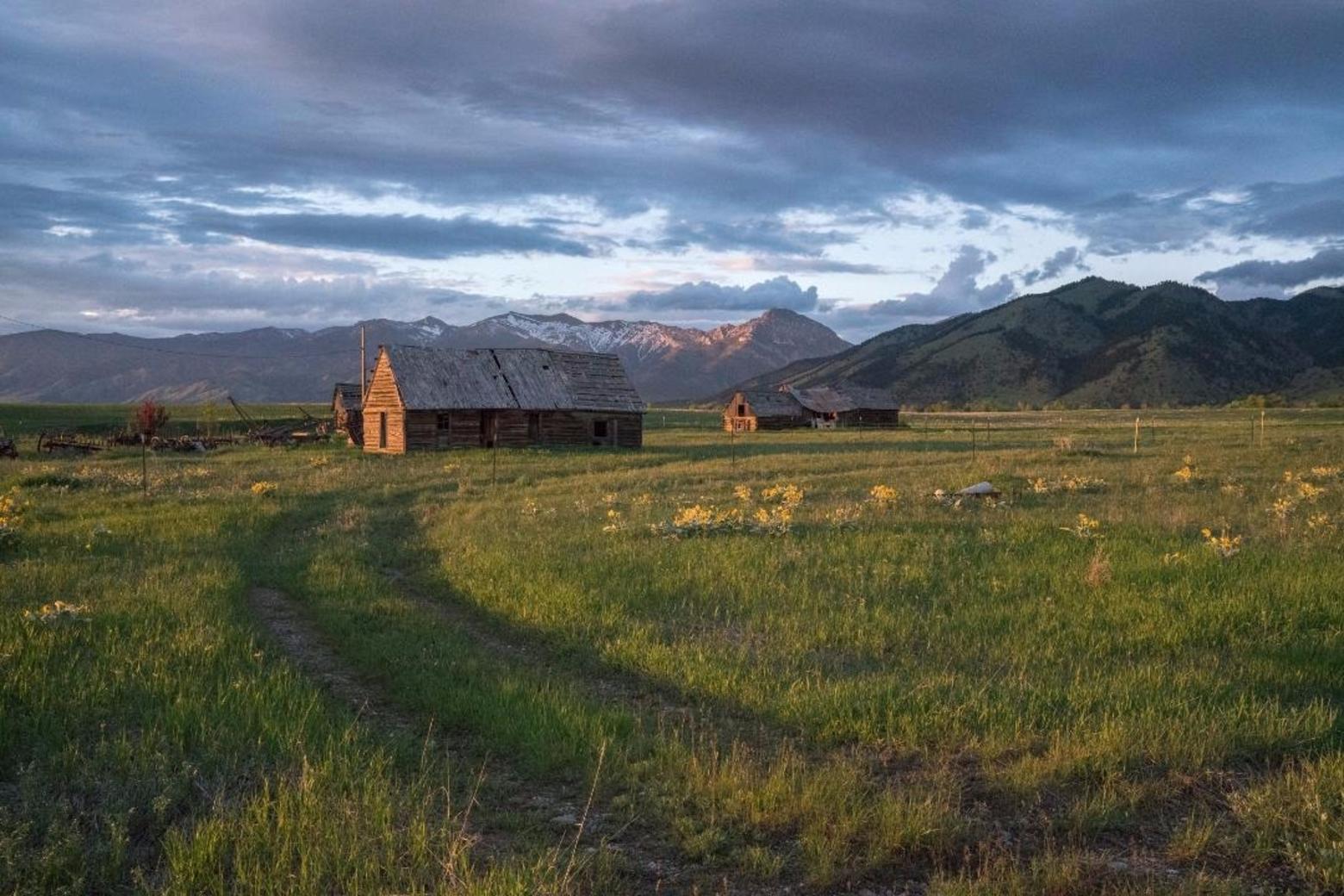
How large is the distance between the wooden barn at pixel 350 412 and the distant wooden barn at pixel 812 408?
3194cm

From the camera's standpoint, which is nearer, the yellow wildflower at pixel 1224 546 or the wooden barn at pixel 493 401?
the yellow wildflower at pixel 1224 546

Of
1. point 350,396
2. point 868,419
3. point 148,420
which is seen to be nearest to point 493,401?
point 148,420

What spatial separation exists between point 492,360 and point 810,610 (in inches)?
1593

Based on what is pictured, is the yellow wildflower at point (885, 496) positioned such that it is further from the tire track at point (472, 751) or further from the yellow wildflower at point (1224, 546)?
the tire track at point (472, 751)

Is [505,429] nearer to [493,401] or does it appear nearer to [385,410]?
[493,401]

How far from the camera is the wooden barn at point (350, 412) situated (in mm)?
56188

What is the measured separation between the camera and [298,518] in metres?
20.7

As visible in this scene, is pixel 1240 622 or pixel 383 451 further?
pixel 383 451

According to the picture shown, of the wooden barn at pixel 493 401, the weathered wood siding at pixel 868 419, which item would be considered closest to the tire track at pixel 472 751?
the wooden barn at pixel 493 401

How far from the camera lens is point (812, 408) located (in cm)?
8694

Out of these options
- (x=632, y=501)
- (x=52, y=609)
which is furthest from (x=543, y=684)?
(x=632, y=501)

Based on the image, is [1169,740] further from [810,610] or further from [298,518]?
[298,518]

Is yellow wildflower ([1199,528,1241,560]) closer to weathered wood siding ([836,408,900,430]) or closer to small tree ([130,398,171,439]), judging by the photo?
small tree ([130,398,171,439])

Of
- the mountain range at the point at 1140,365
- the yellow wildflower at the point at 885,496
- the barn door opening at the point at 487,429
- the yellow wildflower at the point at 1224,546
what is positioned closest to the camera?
the yellow wildflower at the point at 1224,546
